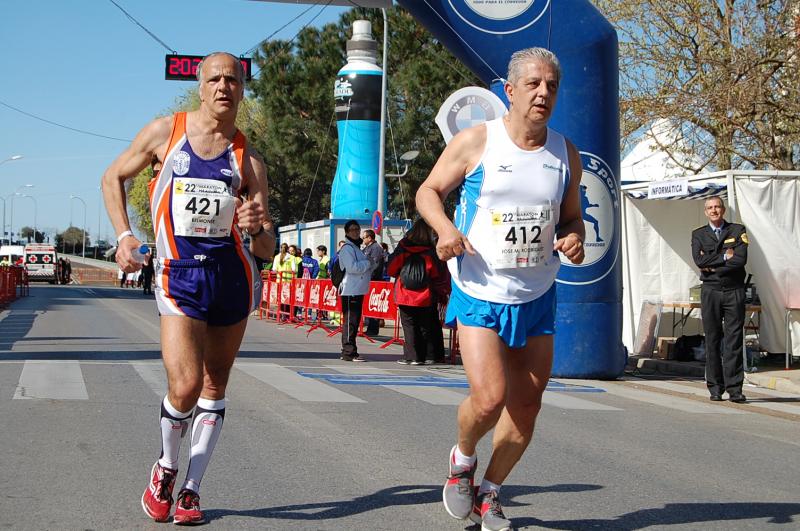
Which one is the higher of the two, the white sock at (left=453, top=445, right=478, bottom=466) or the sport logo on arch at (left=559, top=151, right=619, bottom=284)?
the sport logo on arch at (left=559, top=151, right=619, bottom=284)

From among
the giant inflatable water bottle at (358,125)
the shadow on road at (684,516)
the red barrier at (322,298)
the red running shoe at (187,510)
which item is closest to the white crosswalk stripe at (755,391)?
the shadow on road at (684,516)

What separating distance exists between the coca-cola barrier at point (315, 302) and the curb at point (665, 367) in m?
2.64

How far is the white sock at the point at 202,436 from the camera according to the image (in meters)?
4.98

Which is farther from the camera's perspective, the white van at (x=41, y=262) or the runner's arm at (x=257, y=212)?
the white van at (x=41, y=262)

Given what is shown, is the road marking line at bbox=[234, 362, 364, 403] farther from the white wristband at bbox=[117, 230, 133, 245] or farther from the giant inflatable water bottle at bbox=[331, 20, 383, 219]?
the giant inflatable water bottle at bbox=[331, 20, 383, 219]

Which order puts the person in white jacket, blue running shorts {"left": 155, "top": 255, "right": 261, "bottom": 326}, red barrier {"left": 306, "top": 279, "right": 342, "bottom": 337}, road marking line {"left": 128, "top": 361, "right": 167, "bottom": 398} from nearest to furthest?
1. blue running shorts {"left": 155, "top": 255, "right": 261, "bottom": 326}
2. road marking line {"left": 128, "top": 361, "right": 167, "bottom": 398}
3. the person in white jacket
4. red barrier {"left": 306, "top": 279, "right": 342, "bottom": 337}

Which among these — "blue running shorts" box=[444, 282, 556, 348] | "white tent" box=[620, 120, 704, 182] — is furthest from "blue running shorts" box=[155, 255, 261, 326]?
"white tent" box=[620, 120, 704, 182]

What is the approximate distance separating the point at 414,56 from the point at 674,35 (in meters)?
25.3

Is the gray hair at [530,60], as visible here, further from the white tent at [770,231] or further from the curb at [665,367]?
the white tent at [770,231]

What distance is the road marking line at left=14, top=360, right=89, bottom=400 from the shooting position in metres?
9.50

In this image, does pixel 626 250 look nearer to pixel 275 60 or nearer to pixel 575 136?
pixel 575 136

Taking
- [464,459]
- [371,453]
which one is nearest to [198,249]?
[464,459]

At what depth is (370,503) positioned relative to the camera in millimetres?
5512

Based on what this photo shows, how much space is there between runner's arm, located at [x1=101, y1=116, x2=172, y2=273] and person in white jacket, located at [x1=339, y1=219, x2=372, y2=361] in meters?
9.95
